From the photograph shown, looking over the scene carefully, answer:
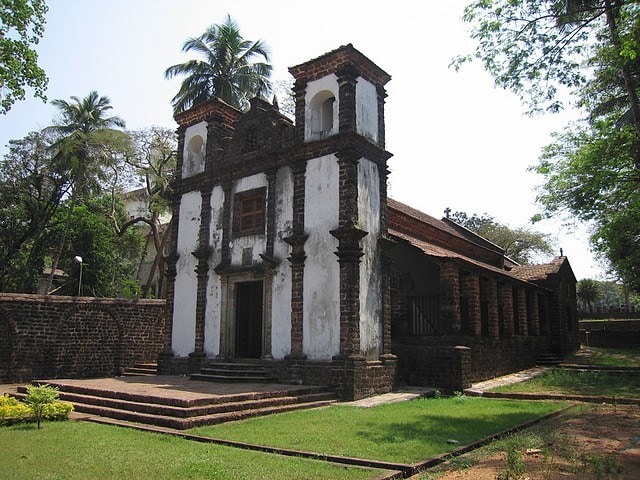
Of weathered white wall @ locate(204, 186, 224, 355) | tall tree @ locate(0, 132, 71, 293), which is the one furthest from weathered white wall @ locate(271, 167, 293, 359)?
tall tree @ locate(0, 132, 71, 293)

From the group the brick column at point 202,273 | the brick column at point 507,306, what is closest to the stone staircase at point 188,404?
the brick column at point 202,273

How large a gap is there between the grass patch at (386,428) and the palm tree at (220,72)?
61.9 feet

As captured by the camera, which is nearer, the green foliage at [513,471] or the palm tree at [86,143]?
the green foliage at [513,471]

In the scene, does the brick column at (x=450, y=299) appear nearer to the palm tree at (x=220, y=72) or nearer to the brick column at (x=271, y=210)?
the brick column at (x=271, y=210)

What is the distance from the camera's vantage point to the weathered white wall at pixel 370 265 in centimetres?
1277

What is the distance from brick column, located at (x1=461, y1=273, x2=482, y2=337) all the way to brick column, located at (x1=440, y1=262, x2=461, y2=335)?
1019mm

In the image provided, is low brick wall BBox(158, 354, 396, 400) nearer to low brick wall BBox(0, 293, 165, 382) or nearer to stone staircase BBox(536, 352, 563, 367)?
low brick wall BBox(0, 293, 165, 382)

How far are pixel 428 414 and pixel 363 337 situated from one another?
9.96ft

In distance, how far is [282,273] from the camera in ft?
45.6

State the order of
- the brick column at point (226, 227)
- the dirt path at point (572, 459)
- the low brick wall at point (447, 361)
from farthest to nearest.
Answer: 1. the brick column at point (226, 227)
2. the low brick wall at point (447, 361)
3. the dirt path at point (572, 459)

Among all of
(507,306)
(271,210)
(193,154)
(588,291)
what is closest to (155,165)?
(193,154)

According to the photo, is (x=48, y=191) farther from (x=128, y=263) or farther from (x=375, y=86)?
(x=375, y=86)

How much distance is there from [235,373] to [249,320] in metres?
1.99

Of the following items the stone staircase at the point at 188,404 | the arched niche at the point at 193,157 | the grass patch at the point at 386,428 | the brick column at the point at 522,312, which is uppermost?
the arched niche at the point at 193,157
